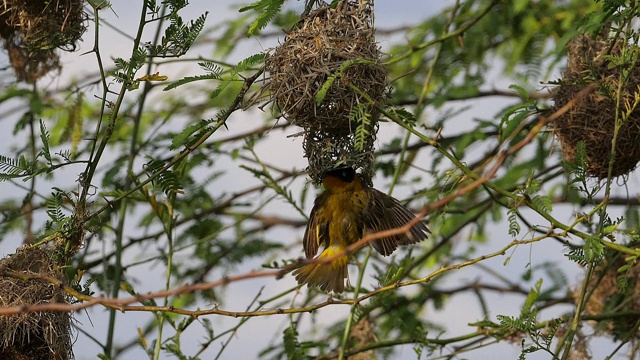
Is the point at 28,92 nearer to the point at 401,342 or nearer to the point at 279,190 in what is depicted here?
the point at 279,190

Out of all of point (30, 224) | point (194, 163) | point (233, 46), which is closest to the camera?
point (30, 224)

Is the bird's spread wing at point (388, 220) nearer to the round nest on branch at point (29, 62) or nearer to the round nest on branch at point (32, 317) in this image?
the round nest on branch at point (32, 317)

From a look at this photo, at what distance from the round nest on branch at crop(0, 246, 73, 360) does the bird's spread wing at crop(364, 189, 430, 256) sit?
111cm

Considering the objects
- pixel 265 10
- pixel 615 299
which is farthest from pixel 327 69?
pixel 615 299

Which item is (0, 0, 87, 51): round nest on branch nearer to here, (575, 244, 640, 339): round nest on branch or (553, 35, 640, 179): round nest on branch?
(553, 35, 640, 179): round nest on branch

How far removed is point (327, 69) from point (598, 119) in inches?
46.3

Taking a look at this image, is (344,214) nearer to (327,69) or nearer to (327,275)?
(327,275)

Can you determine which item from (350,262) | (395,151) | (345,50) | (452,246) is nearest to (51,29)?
(345,50)

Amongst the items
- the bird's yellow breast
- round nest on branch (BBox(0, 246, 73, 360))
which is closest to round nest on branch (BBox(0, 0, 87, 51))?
round nest on branch (BBox(0, 246, 73, 360))

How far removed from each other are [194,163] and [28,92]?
2.74ft

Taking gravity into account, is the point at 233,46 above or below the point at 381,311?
above

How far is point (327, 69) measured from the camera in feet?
10.8

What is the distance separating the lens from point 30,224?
459 centimetres

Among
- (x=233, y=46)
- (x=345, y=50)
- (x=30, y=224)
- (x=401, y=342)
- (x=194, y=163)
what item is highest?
(x=233, y=46)
